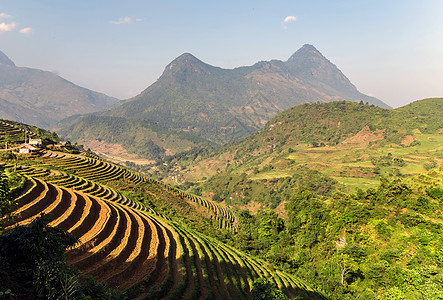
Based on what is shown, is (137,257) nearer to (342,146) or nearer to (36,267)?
(36,267)

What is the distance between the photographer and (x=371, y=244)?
28.1 m

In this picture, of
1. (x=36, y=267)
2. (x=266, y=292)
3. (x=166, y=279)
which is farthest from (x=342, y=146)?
(x=36, y=267)

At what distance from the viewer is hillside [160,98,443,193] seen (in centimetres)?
9219

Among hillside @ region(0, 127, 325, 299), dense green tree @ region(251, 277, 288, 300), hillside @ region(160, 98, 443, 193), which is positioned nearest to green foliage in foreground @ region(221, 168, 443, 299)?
hillside @ region(0, 127, 325, 299)

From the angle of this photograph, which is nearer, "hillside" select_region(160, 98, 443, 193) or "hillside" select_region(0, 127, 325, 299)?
"hillside" select_region(0, 127, 325, 299)

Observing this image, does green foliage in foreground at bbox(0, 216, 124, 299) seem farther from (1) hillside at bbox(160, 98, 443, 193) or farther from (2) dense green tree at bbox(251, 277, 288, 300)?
(1) hillside at bbox(160, 98, 443, 193)

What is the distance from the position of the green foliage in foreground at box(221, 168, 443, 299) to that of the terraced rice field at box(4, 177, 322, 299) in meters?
5.14

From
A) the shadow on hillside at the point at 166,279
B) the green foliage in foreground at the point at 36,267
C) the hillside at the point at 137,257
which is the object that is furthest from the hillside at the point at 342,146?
the green foliage in foreground at the point at 36,267

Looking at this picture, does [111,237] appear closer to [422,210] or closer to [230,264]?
[230,264]

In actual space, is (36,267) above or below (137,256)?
above

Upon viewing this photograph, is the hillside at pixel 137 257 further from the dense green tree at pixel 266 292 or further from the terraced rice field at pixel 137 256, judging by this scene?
the dense green tree at pixel 266 292

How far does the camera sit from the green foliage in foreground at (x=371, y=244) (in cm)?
2253

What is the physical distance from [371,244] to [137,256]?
2776cm

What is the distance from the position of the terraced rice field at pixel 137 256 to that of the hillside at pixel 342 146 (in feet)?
234
